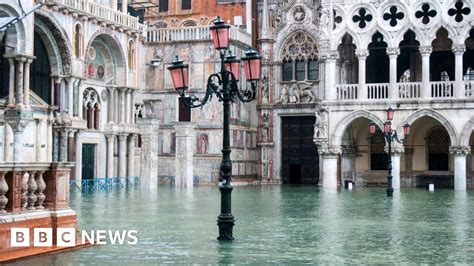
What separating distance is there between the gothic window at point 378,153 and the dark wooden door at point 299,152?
345cm

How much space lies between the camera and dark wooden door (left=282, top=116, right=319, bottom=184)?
160ft

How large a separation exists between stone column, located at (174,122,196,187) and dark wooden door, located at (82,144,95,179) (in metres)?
4.16

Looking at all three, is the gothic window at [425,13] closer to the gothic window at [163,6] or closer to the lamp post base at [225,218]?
the gothic window at [163,6]

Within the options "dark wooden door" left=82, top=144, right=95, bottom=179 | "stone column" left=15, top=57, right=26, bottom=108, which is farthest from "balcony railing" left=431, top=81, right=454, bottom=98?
"stone column" left=15, top=57, right=26, bottom=108

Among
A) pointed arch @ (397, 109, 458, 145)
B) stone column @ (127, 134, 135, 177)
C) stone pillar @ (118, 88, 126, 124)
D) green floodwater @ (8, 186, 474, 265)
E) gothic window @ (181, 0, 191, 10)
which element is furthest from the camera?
gothic window @ (181, 0, 191, 10)

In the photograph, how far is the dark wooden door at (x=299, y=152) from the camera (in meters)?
48.9

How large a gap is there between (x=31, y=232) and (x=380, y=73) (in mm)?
36811

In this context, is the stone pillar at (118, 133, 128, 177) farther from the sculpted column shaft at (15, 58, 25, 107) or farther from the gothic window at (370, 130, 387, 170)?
the gothic window at (370, 130, 387, 170)

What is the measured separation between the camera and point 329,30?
43000 mm

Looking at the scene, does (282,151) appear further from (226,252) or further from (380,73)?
(226,252)

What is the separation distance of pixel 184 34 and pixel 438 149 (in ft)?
49.9

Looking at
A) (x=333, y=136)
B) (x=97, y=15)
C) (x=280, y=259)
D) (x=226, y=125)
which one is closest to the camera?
(x=280, y=259)

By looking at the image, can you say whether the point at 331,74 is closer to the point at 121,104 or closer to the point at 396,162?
the point at 396,162

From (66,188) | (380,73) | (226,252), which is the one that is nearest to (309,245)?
(226,252)
